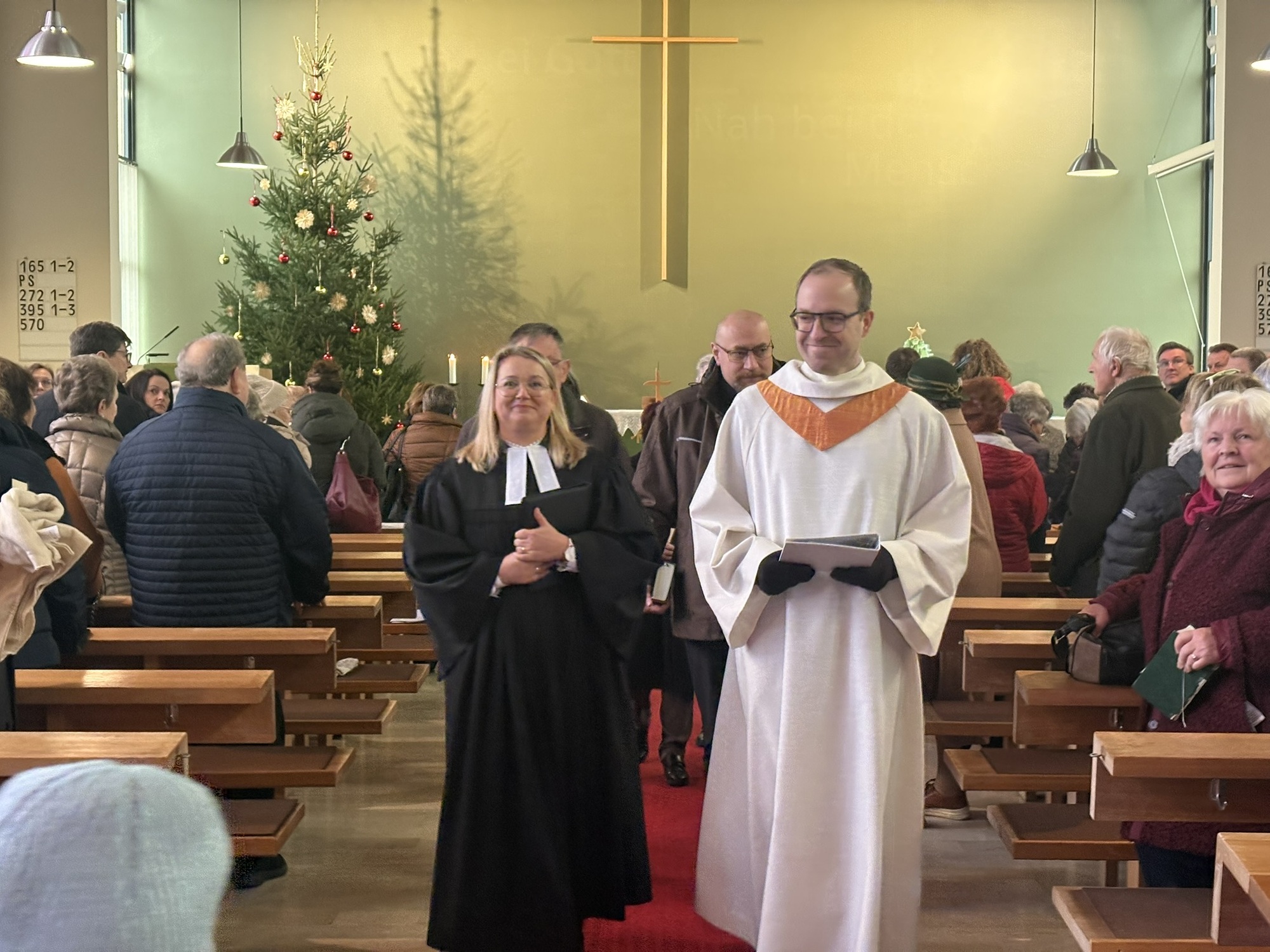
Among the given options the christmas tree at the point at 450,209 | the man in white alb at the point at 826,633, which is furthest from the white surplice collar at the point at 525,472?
the christmas tree at the point at 450,209

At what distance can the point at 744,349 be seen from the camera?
470 cm

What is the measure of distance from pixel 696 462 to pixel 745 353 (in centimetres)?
41

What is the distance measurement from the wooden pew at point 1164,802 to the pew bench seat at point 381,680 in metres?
3.03

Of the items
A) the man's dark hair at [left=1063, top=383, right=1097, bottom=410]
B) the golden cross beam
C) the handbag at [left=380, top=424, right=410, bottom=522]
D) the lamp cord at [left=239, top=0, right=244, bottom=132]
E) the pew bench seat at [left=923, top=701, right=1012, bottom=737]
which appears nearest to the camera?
the pew bench seat at [left=923, top=701, right=1012, bottom=737]

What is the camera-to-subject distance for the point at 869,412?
355 cm

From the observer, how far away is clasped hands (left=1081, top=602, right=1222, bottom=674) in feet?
10.4

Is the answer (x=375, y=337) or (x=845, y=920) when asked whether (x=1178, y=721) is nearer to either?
(x=845, y=920)

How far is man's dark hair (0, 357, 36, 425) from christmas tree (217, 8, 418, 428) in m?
7.36

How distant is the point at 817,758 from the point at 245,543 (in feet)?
6.45

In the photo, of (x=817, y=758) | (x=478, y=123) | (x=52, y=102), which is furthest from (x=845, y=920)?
(x=478, y=123)

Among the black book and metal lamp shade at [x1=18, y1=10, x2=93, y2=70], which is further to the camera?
metal lamp shade at [x1=18, y1=10, x2=93, y2=70]

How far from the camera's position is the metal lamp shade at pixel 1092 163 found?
12.1 metres

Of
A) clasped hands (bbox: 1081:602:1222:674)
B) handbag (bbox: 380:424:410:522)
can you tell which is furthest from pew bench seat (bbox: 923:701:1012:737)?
handbag (bbox: 380:424:410:522)

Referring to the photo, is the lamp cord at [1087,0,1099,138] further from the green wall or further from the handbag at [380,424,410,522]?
the handbag at [380,424,410,522]
